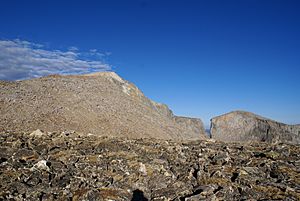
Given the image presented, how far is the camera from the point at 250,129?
201 feet

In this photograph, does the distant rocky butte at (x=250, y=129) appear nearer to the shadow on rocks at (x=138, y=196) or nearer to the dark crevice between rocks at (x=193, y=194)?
the dark crevice between rocks at (x=193, y=194)

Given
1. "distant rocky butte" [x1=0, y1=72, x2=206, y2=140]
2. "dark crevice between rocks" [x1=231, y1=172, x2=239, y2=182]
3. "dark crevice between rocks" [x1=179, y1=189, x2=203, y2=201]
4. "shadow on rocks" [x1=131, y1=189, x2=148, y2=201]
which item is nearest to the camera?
"dark crevice between rocks" [x1=179, y1=189, x2=203, y2=201]

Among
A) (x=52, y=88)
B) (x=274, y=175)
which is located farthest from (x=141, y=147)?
(x=52, y=88)

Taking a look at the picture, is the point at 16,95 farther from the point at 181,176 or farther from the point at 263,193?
the point at 263,193

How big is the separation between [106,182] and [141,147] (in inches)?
215

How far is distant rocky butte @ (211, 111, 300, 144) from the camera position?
59.8m

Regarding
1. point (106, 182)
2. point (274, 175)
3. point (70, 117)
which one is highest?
point (70, 117)

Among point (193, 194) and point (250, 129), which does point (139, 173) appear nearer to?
point (193, 194)

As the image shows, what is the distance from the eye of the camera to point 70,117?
33312mm

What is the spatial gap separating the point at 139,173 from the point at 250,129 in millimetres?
53861

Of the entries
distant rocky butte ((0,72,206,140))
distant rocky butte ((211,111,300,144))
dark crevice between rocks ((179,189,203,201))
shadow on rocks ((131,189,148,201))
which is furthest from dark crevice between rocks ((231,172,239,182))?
distant rocky butte ((211,111,300,144))

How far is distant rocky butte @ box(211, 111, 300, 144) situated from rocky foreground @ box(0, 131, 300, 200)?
4674cm

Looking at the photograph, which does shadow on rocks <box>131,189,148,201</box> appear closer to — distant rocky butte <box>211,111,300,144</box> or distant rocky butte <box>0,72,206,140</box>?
distant rocky butte <box>0,72,206,140</box>

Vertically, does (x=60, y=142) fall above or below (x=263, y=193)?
above
